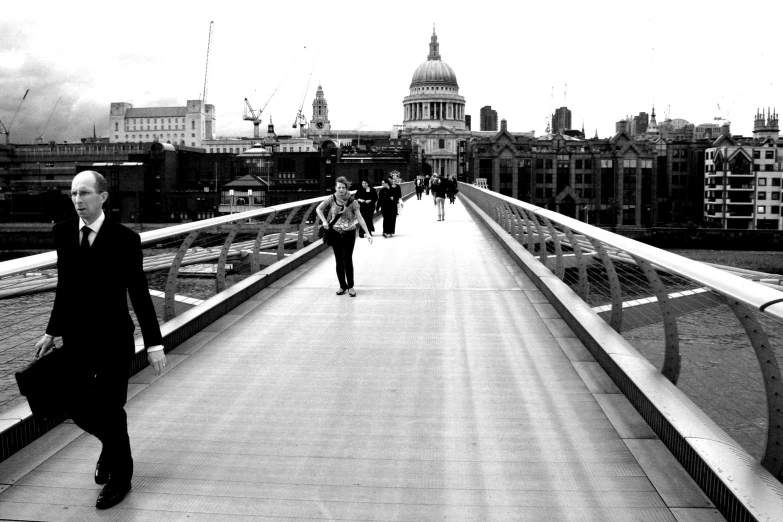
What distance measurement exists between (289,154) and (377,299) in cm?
11366

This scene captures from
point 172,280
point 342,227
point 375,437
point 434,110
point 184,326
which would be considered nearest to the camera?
point 375,437

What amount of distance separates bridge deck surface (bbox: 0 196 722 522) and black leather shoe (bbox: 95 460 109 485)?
0.08 meters

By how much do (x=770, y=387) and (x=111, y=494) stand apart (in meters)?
3.10

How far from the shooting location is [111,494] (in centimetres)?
443

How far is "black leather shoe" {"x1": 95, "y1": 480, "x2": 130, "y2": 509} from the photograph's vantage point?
441cm

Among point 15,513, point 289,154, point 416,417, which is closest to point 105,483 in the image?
point 15,513

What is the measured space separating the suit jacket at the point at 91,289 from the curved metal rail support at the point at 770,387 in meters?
2.96

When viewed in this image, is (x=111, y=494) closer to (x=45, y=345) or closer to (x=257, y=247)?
(x=45, y=345)

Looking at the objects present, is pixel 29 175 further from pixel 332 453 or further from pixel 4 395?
pixel 332 453

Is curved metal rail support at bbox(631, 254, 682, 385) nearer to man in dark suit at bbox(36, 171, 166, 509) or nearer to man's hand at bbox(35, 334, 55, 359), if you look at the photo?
man in dark suit at bbox(36, 171, 166, 509)

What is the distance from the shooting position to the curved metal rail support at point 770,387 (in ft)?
13.4

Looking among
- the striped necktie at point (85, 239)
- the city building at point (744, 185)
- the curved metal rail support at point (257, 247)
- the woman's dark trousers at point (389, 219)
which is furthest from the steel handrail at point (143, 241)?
the city building at point (744, 185)

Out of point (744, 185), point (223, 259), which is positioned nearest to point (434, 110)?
point (744, 185)

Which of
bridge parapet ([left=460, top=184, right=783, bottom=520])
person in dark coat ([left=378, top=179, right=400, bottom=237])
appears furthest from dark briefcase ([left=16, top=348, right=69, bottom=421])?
person in dark coat ([left=378, top=179, right=400, bottom=237])
